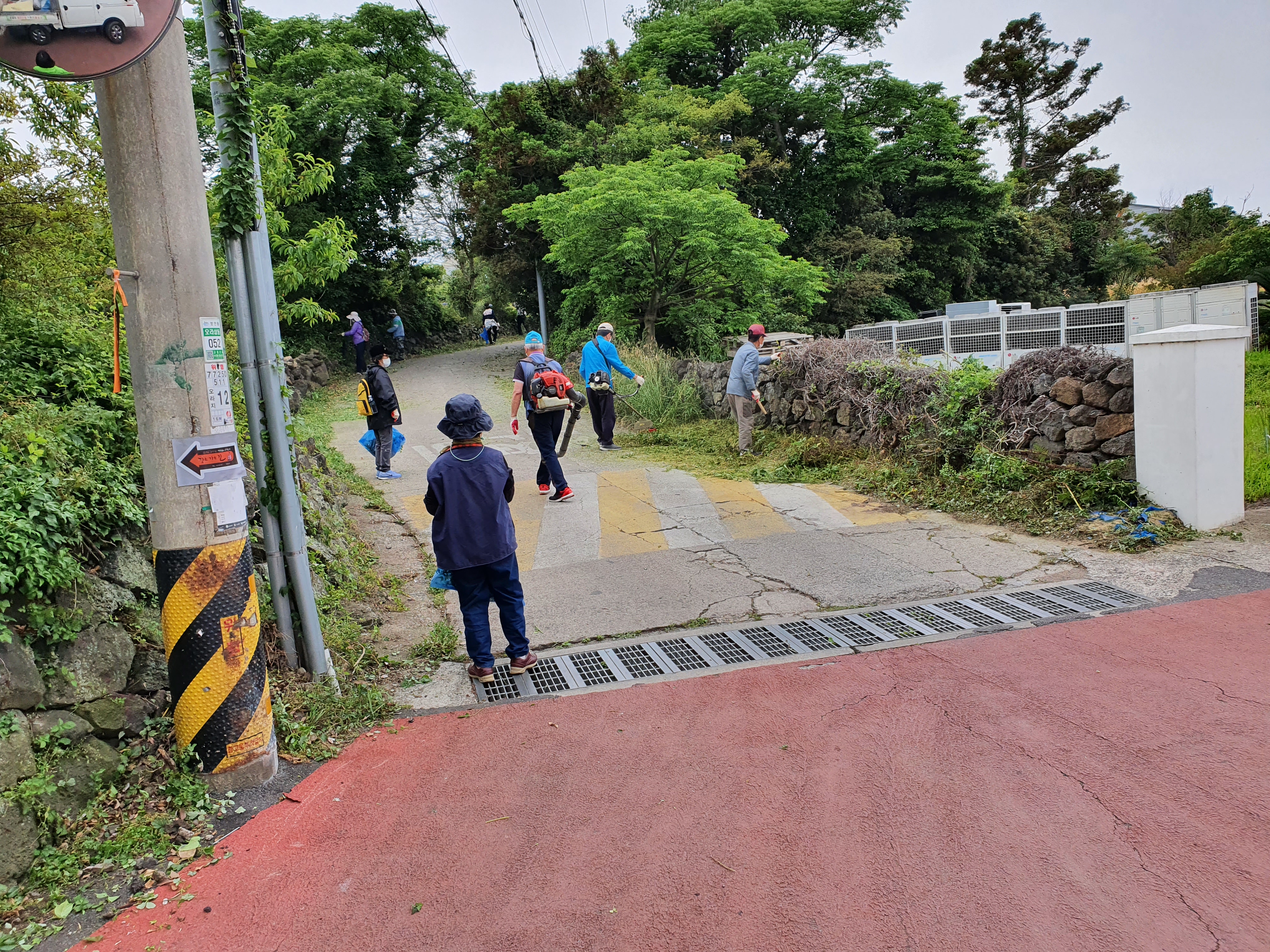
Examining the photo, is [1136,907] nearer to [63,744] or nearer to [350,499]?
[63,744]

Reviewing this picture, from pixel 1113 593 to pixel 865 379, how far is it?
15.6 feet

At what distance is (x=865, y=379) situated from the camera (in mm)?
9852

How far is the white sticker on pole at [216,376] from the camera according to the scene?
3.67 m

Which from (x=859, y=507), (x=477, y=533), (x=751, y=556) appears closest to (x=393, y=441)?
(x=751, y=556)

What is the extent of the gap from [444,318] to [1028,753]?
31.4 metres

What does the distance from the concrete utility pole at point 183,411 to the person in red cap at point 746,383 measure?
7.71 metres

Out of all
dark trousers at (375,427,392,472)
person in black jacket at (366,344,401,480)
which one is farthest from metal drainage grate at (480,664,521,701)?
dark trousers at (375,427,392,472)

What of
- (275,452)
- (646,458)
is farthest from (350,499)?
(275,452)

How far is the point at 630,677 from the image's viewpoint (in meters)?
4.79

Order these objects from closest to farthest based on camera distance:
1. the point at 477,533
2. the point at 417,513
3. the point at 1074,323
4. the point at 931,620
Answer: the point at 477,533, the point at 931,620, the point at 417,513, the point at 1074,323

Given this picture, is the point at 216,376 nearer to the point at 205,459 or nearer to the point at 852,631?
the point at 205,459

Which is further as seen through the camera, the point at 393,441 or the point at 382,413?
the point at 393,441

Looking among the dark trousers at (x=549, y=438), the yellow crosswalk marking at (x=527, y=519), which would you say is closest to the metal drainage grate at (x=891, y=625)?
the yellow crosswalk marking at (x=527, y=519)

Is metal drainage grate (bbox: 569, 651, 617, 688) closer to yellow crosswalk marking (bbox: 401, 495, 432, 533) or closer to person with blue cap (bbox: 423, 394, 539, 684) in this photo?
person with blue cap (bbox: 423, 394, 539, 684)
